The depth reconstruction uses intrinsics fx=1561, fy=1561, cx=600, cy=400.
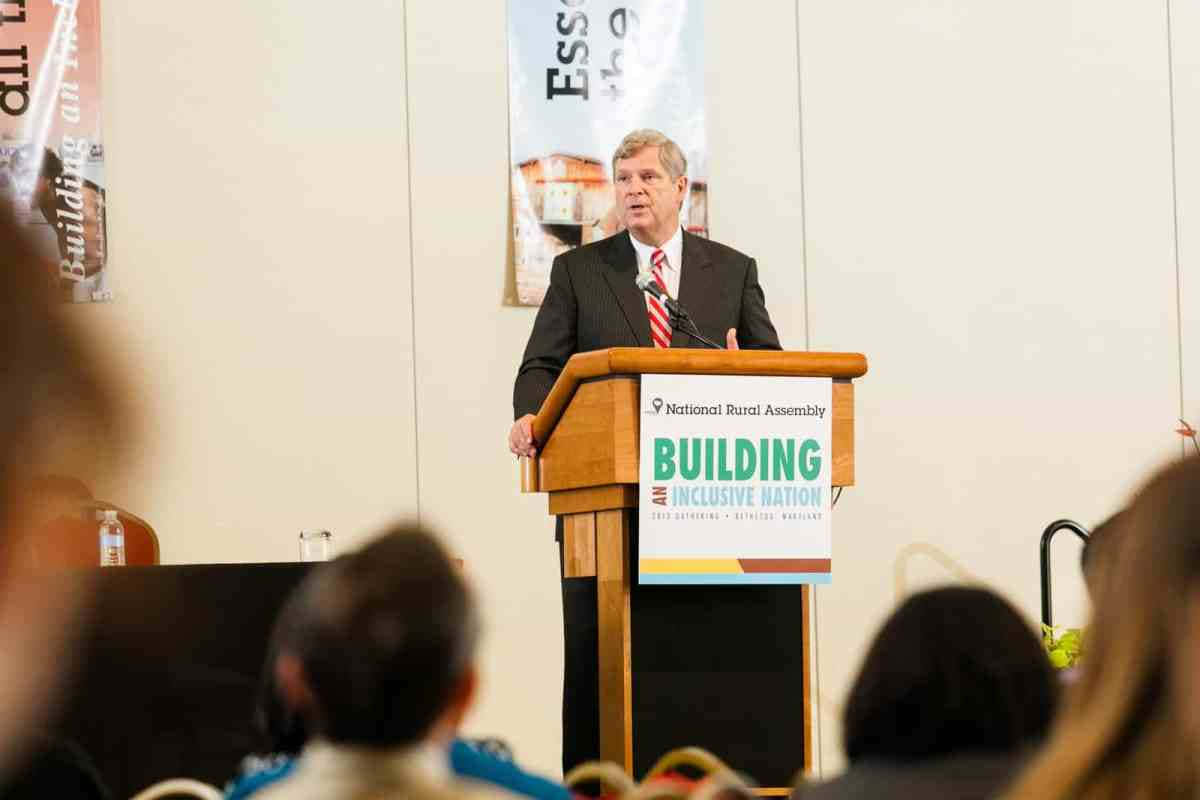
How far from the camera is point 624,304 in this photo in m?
4.84

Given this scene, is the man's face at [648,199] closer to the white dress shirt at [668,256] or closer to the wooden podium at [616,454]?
the white dress shirt at [668,256]

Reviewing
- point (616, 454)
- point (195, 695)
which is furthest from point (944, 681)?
point (195, 695)

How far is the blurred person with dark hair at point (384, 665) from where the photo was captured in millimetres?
1254

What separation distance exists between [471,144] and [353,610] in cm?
534

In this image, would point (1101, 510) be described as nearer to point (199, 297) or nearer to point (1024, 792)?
point (199, 297)

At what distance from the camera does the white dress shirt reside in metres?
4.95

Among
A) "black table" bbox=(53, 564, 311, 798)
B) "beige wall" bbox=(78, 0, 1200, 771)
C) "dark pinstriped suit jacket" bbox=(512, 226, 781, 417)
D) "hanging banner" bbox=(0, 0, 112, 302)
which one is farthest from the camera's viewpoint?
"beige wall" bbox=(78, 0, 1200, 771)

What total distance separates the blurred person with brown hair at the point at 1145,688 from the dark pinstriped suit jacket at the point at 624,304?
363 cm

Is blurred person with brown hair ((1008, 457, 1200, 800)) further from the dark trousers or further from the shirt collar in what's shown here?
the shirt collar

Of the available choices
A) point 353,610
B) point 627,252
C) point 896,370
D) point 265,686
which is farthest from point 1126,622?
point 896,370

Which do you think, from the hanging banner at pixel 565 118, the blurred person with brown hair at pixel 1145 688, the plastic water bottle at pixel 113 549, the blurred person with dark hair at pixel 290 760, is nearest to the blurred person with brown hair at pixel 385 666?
the blurred person with dark hair at pixel 290 760

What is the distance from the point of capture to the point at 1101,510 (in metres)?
7.03

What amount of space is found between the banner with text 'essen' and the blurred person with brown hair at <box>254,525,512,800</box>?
2.06m

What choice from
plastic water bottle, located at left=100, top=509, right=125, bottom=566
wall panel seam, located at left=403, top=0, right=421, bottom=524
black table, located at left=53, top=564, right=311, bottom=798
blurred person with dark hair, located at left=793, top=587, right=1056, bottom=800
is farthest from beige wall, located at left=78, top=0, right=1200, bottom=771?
blurred person with dark hair, located at left=793, top=587, right=1056, bottom=800
